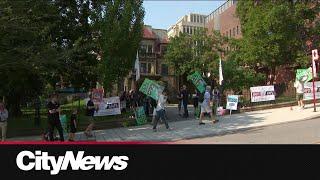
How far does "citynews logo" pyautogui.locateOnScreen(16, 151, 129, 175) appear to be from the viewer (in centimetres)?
631

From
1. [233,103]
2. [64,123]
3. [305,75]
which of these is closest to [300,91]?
A: [305,75]

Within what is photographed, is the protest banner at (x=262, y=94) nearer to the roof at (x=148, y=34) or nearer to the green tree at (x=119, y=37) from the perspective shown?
the green tree at (x=119, y=37)

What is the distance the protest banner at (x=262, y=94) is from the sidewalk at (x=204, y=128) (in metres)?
2.30

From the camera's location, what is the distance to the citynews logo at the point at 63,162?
6.31 metres

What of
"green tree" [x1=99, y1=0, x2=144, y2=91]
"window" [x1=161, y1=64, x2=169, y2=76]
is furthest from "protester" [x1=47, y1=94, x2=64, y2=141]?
"window" [x1=161, y1=64, x2=169, y2=76]

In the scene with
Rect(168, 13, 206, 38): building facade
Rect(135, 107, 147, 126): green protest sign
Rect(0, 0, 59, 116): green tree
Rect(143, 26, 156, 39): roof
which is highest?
Rect(168, 13, 206, 38): building facade

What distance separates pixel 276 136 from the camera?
15.6 metres

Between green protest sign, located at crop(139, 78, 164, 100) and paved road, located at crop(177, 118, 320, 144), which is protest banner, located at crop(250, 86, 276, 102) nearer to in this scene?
green protest sign, located at crop(139, 78, 164, 100)

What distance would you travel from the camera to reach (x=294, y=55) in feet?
134

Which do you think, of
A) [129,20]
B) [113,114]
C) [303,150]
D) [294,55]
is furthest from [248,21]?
[303,150]

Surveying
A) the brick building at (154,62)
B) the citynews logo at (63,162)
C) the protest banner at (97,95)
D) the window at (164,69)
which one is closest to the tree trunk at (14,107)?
the protest banner at (97,95)

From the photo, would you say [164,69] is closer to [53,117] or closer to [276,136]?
[53,117]

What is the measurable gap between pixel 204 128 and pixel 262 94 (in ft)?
27.1

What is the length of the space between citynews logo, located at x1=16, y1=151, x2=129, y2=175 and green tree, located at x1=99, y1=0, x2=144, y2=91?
746 inches
